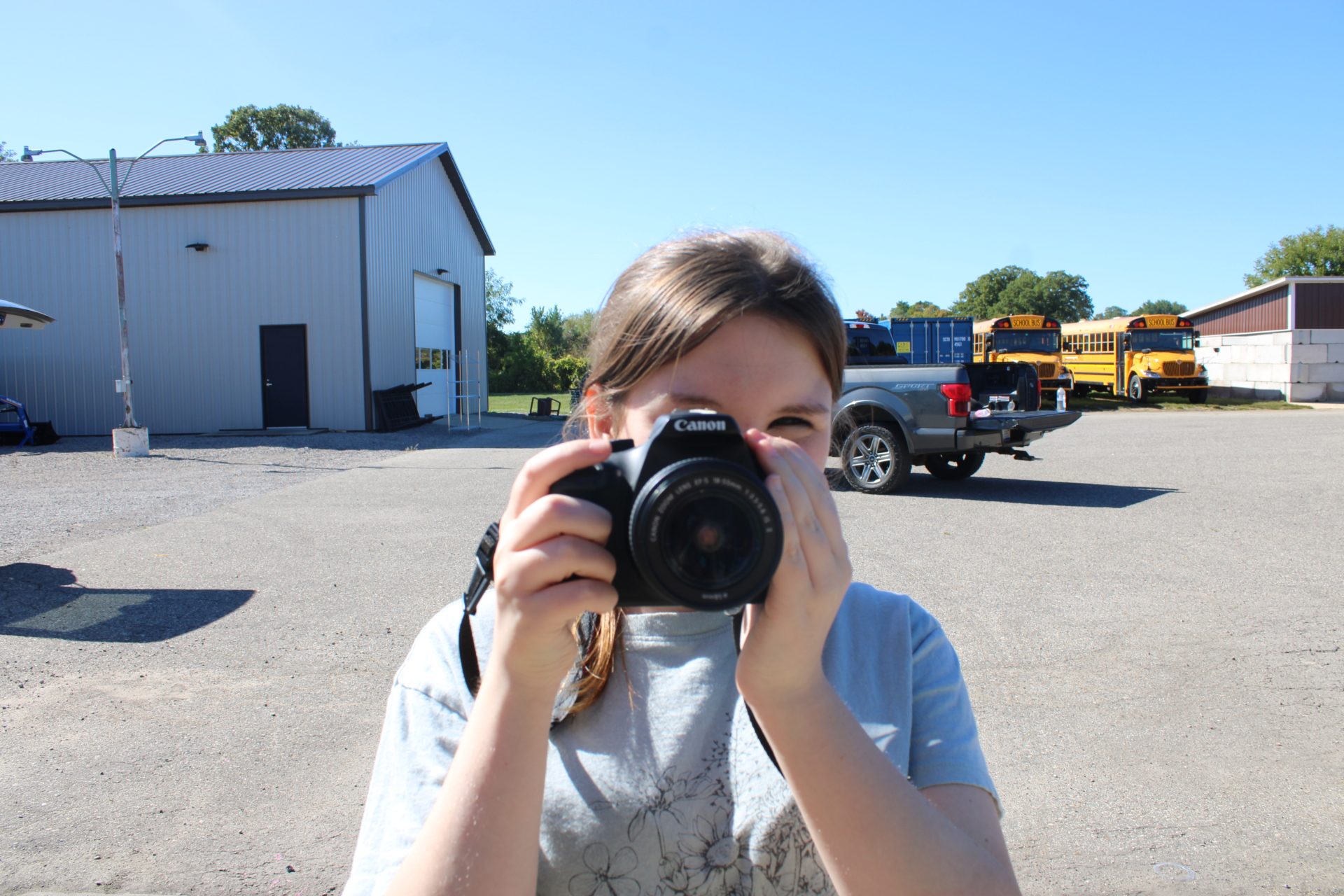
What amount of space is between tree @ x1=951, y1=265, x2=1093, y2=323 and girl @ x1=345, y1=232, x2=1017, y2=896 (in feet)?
300

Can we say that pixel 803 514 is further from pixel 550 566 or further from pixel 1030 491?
pixel 1030 491

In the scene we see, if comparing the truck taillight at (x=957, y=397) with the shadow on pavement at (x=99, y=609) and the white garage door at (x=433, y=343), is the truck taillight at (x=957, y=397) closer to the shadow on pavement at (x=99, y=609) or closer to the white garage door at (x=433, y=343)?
the shadow on pavement at (x=99, y=609)

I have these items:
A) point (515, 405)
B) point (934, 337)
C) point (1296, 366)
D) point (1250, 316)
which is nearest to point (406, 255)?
point (515, 405)

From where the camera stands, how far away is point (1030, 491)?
34.7 ft

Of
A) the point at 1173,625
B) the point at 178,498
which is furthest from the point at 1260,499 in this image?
the point at 178,498

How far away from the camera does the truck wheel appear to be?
11703 millimetres

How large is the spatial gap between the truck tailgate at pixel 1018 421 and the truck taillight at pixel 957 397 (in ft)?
0.69

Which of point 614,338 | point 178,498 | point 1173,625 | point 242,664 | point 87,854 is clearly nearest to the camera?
point 614,338

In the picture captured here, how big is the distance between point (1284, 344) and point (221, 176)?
3348cm

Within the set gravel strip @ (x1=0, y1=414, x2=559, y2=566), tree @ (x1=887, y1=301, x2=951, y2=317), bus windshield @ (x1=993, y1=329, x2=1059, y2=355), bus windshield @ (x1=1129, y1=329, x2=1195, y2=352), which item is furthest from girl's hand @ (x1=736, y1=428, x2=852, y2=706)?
tree @ (x1=887, y1=301, x2=951, y2=317)

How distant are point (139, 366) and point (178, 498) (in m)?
12.4

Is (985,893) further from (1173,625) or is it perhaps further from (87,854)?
(1173,625)

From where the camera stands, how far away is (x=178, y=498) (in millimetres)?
10359

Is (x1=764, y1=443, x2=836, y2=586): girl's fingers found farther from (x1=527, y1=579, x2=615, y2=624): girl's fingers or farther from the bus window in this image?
the bus window
